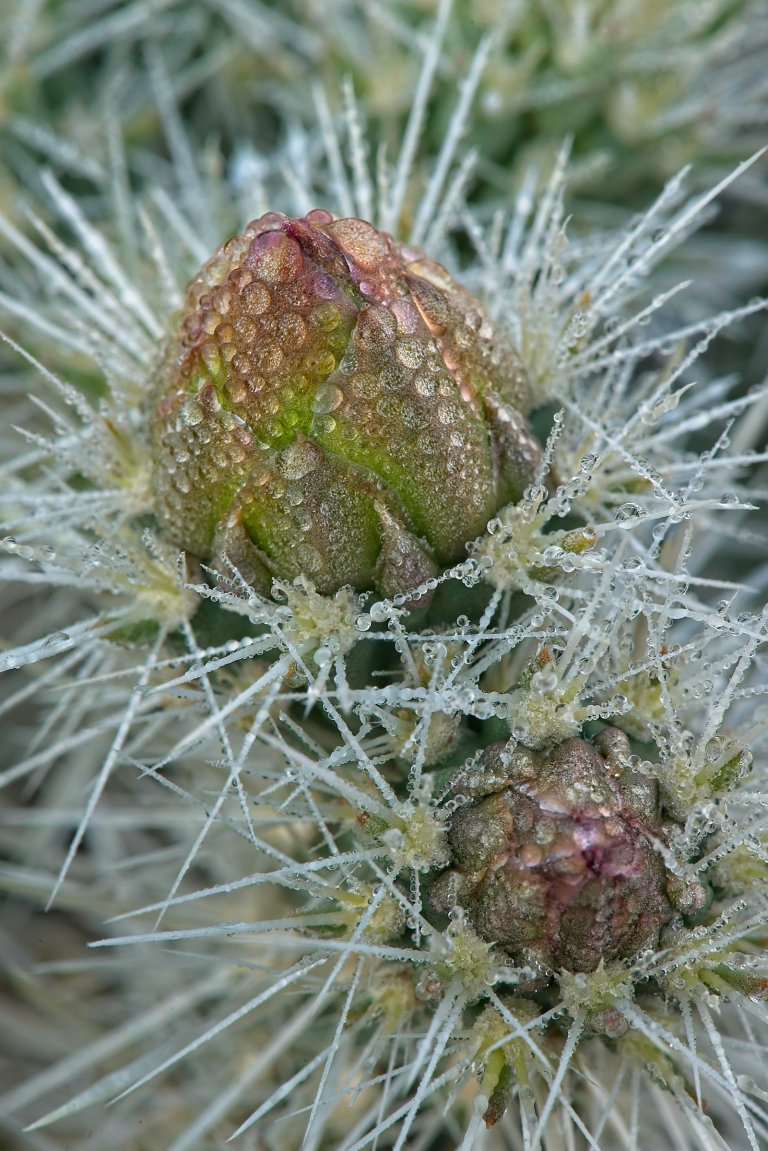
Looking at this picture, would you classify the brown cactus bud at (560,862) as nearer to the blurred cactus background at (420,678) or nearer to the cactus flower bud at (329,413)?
the blurred cactus background at (420,678)

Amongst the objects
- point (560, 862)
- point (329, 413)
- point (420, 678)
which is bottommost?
point (560, 862)

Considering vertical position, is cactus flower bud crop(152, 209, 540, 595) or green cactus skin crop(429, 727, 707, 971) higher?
cactus flower bud crop(152, 209, 540, 595)

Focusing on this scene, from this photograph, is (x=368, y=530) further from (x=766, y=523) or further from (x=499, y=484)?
(x=766, y=523)

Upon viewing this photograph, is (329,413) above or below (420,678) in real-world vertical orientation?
above

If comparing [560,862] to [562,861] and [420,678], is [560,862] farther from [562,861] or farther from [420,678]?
[420,678]

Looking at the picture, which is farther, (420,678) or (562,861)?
(420,678)

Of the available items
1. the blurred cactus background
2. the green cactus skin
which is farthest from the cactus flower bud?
the green cactus skin

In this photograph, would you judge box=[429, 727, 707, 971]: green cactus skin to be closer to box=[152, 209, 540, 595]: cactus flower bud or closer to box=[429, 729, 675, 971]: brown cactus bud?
box=[429, 729, 675, 971]: brown cactus bud

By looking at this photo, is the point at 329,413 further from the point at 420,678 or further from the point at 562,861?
the point at 562,861

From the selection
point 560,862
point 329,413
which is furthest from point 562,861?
point 329,413
